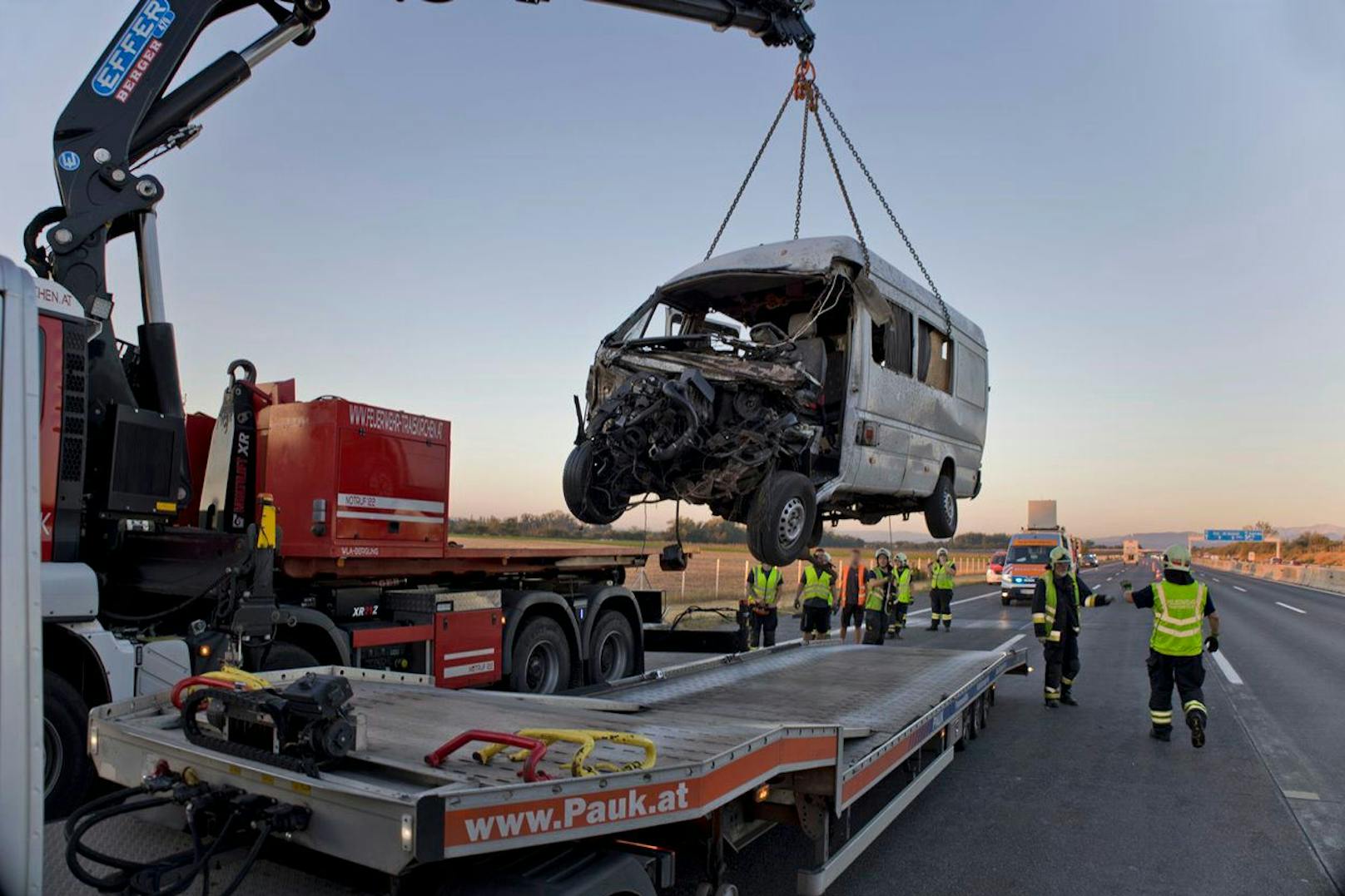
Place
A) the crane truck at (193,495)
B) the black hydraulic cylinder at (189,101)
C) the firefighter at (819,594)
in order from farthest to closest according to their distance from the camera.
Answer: the firefighter at (819,594), the black hydraulic cylinder at (189,101), the crane truck at (193,495)

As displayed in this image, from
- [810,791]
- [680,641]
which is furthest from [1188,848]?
[680,641]

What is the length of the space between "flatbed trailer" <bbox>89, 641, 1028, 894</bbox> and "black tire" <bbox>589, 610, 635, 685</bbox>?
3.50 metres

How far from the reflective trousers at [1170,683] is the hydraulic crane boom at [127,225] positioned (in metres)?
8.25

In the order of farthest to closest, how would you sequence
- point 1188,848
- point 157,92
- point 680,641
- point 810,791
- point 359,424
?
point 680,641, point 359,424, point 157,92, point 1188,848, point 810,791

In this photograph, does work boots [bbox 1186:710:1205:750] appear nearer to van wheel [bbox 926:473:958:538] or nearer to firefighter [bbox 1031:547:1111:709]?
firefighter [bbox 1031:547:1111:709]

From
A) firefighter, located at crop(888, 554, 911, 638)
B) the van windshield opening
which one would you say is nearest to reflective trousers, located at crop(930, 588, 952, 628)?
firefighter, located at crop(888, 554, 911, 638)

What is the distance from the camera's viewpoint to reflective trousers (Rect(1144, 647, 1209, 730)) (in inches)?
334

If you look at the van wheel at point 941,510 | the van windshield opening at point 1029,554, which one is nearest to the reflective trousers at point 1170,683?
the van wheel at point 941,510

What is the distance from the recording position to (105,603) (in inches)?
226

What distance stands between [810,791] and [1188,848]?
290 centimetres

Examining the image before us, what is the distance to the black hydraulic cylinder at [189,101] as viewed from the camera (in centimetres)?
675

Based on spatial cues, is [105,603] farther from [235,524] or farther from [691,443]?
[691,443]

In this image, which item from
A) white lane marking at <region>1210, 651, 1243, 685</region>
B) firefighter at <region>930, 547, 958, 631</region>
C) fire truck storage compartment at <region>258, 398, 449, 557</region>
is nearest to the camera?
fire truck storage compartment at <region>258, 398, 449, 557</region>

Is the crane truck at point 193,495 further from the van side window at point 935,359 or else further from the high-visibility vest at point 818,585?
the high-visibility vest at point 818,585
